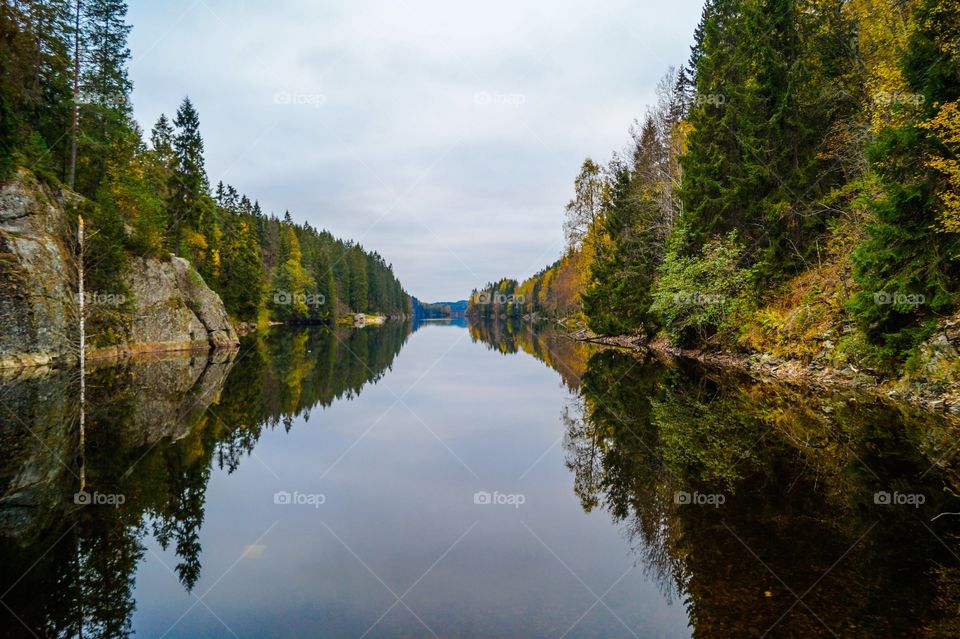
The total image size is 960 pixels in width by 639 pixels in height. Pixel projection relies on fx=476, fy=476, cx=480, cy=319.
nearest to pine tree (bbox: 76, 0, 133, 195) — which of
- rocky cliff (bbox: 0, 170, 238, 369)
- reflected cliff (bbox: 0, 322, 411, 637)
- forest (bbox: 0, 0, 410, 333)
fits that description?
forest (bbox: 0, 0, 410, 333)

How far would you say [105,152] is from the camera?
30.3m

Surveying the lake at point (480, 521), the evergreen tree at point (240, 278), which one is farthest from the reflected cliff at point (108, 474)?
A: the evergreen tree at point (240, 278)

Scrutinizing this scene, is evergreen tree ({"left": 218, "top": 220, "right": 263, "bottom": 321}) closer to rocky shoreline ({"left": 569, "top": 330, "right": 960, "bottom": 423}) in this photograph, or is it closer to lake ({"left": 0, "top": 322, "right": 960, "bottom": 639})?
lake ({"left": 0, "top": 322, "right": 960, "bottom": 639})

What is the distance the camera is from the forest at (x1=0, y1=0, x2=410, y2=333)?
74.7 ft

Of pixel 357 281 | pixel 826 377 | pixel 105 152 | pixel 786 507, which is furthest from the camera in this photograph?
pixel 357 281

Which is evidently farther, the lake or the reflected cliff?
the reflected cliff

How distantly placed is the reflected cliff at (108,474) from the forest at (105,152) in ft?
34.9

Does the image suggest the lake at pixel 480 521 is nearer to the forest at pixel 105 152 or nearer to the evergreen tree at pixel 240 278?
the forest at pixel 105 152

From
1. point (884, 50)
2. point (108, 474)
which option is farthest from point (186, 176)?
point (884, 50)

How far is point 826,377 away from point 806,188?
926 centimetres

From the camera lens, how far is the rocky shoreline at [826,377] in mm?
12672

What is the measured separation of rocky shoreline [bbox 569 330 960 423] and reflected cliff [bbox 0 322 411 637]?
1631 centimetres

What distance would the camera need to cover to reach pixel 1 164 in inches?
795

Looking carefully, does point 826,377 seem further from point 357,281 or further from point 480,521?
point 357,281
